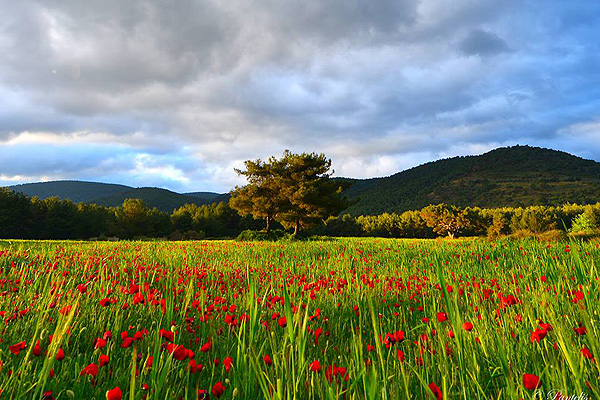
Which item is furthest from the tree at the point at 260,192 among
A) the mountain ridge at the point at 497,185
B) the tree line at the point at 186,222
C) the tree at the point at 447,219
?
the mountain ridge at the point at 497,185

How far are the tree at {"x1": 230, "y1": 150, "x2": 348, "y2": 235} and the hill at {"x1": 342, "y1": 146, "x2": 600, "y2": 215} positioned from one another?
94.2m

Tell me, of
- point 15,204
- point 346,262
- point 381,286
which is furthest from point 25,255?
point 15,204

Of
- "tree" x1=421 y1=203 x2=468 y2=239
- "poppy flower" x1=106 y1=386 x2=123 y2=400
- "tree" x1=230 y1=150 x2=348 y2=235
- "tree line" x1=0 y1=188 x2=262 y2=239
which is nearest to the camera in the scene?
"poppy flower" x1=106 y1=386 x2=123 y2=400

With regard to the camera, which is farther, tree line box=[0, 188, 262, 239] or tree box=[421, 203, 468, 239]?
tree box=[421, 203, 468, 239]

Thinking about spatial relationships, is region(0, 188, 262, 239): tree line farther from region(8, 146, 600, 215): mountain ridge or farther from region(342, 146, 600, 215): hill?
region(8, 146, 600, 215): mountain ridge

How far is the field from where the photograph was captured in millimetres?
1779

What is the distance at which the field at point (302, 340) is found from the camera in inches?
70.1

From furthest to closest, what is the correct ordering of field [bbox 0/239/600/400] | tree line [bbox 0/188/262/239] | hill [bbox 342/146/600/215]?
1. hill [bbox 342/146/600/215]
2. tree line [bbox 0/188/262/239]
3. field [bbox 0/239/600/400]

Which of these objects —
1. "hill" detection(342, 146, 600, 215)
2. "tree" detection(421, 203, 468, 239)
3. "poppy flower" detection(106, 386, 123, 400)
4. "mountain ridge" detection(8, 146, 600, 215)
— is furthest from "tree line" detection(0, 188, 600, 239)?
"poppy flower" detection(106, 386, 123, 400)

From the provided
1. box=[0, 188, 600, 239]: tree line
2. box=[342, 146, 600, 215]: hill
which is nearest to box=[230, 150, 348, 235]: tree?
box=[0, 188, 600, 239]: tree line

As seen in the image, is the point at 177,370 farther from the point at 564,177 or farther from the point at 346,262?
the point at 564,177

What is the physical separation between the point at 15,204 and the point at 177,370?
86445 mm

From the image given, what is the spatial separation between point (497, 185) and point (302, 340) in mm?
185721

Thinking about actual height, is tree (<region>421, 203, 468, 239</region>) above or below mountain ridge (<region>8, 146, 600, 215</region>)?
below
